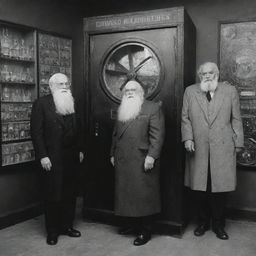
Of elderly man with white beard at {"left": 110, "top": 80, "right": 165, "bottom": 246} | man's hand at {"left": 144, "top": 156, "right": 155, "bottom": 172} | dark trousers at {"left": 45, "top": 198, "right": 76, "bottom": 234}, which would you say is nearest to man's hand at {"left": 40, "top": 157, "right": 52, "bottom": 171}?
dark trousers at {"left": 45, "top": 198, "right": 76, "bottom": 234}

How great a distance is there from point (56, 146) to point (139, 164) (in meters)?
0.81

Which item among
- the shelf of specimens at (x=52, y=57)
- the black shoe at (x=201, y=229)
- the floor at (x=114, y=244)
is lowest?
the floor at (x=114, y=244)

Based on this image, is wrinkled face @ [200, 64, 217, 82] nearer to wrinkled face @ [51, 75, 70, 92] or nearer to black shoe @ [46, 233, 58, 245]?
wrinkled face @ [51, 75, 70, 92]

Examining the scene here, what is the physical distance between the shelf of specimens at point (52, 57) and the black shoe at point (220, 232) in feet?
8.23

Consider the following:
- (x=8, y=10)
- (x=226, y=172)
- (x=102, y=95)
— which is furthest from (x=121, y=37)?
(x=226, y=172)

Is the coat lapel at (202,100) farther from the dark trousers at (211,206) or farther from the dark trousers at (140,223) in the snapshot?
→ the dark trousers at (140,223)

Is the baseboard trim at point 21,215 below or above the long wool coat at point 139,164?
below

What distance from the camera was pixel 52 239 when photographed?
3621mm

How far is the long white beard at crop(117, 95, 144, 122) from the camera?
3600 mm

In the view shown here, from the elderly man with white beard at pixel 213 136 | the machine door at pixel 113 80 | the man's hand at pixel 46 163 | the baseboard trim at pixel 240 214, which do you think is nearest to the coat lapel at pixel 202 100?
the elderly man with white beard at pixel 213 136

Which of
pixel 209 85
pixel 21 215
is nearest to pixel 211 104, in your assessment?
pixel 209 85

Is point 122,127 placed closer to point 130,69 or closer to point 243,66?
point 130,69

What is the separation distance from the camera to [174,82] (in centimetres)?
378

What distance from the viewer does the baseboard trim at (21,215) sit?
408cm
